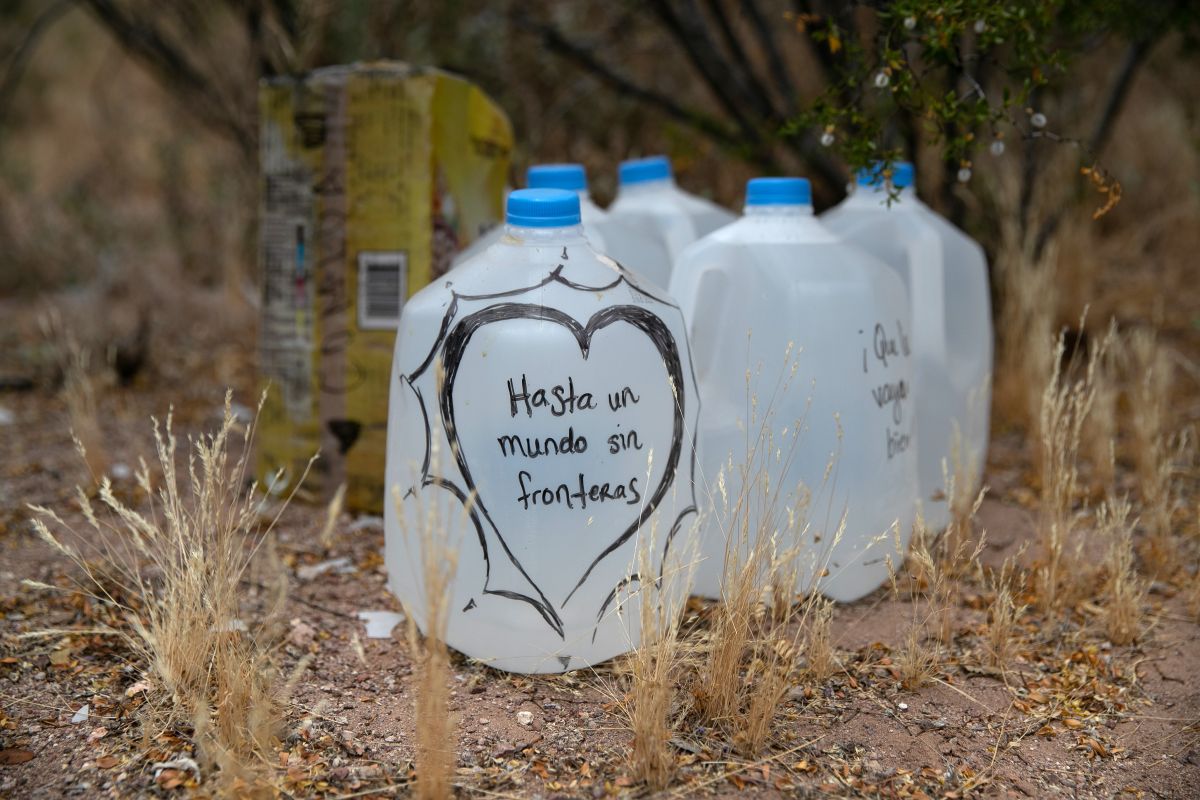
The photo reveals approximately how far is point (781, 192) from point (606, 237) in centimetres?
56

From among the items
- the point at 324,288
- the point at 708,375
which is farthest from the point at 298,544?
the point at 708,375

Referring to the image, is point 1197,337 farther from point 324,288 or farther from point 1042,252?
point 324,288

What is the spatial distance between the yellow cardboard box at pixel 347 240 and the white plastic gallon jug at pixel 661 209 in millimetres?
498

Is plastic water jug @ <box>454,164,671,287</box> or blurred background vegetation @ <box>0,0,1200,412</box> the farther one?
blurred background vegetation @ <box>0,0,1200,412</box>

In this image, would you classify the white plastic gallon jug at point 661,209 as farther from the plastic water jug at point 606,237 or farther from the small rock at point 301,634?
the small rock at point 301,634

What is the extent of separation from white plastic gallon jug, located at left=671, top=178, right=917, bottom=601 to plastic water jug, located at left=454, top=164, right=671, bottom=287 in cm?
45

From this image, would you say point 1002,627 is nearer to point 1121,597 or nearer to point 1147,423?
point 1121,597

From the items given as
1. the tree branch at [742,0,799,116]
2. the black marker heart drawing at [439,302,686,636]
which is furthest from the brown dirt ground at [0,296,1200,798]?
the tree branch at [742,0,799,116]

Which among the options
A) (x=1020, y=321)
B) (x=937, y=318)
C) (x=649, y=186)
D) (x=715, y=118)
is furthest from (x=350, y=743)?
(x=715, y=118)

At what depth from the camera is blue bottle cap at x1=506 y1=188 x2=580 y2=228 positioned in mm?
1970

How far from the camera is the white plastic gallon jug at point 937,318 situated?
269 cm

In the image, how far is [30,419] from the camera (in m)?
3.72

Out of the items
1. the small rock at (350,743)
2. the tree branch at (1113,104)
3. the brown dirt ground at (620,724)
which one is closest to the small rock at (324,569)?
the brown dirt ground at (620,724)

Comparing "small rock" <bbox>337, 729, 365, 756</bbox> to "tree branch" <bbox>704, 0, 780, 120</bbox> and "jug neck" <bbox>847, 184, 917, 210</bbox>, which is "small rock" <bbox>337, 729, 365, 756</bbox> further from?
"tree branch" <bbox>704, 0, 780, 120</bbox>
